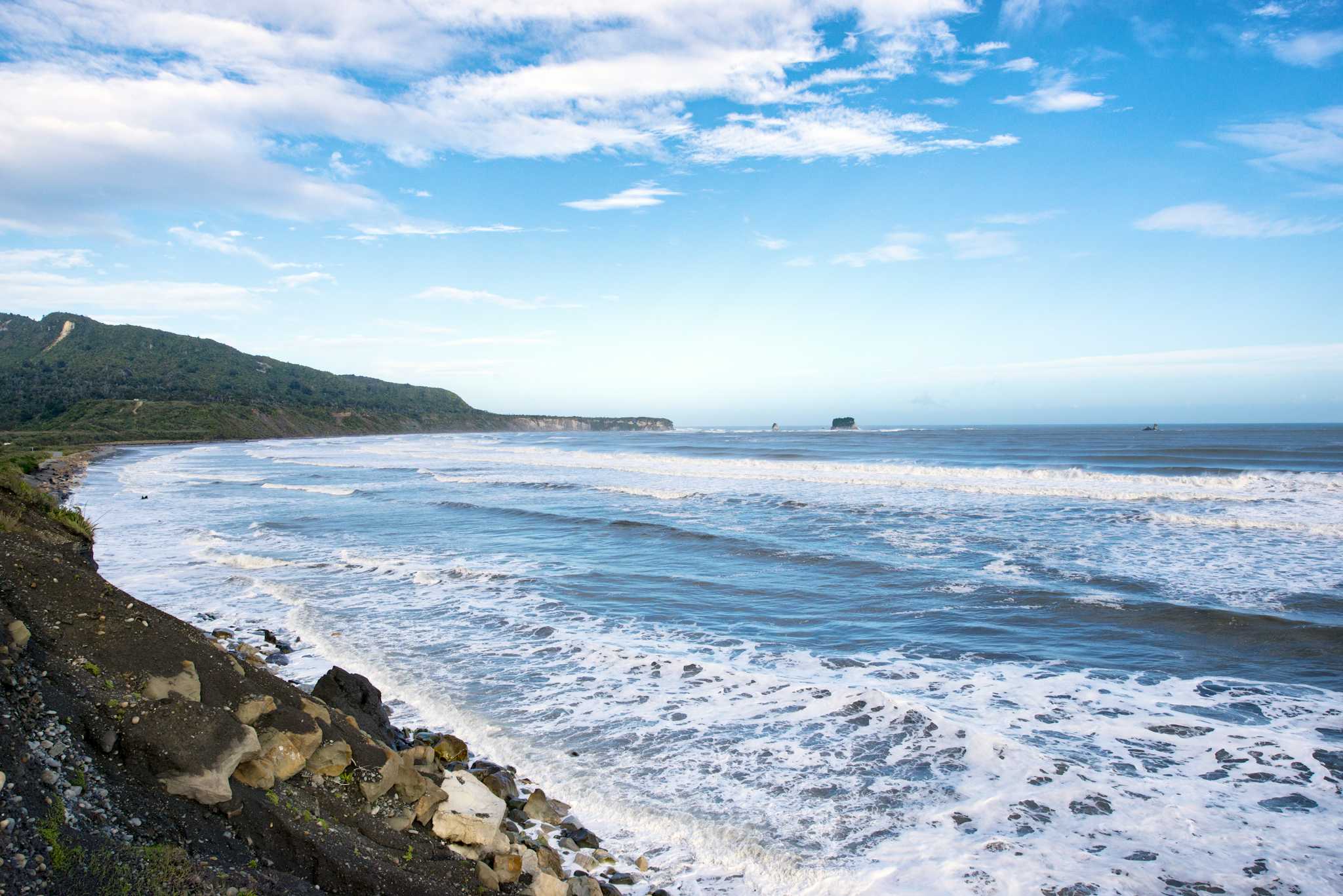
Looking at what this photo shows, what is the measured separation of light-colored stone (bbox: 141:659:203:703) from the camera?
13.6 ft

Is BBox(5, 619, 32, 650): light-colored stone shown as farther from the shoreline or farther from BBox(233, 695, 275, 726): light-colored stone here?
BBox(233, 695, 275, 726): light-colored stone

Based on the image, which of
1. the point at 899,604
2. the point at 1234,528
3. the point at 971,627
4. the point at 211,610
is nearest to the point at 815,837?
the point at 971,627

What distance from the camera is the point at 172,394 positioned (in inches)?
4542

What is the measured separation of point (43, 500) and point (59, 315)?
7452 inches

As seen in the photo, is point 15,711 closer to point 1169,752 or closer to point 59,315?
point 1169,752

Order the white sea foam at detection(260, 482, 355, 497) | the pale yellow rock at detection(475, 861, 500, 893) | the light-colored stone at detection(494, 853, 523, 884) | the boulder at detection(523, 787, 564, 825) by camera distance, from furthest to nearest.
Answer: the white sea foam at detection(260, 482, 355, 497)
the boulder at detection(523, 787, 564, 825)
the light-colored stone at detection(494, 853, 523, 884)
the pale yellow rock at detection(475, 861, 500, 893)

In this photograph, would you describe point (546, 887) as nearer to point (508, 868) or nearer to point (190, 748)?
point (508, 868)

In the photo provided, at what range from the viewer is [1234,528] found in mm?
20672

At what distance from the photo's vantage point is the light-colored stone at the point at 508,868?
4.38 meters

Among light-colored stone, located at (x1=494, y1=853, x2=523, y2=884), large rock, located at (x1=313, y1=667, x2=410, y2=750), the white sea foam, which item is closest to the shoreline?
light-colored stone, located at (x1=494, y1=853, x2=523, y2=884)

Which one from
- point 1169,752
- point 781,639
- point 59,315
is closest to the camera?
point 1169,752

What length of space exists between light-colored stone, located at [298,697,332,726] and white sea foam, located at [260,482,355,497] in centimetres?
2716

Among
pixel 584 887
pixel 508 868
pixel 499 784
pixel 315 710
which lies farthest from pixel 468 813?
pixel 315 710

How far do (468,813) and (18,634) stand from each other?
9.01 feet
